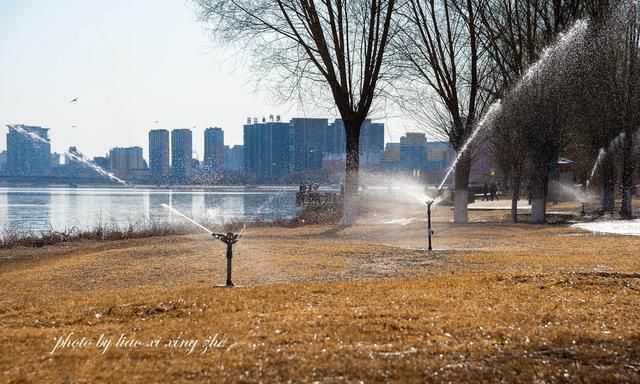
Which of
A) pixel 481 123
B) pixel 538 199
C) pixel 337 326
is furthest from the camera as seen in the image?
pixel 481 123

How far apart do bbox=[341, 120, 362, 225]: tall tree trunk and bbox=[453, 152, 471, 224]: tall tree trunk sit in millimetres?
4048

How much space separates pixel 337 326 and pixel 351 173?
19.8 metres

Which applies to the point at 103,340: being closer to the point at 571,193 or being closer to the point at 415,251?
the point at 415,251

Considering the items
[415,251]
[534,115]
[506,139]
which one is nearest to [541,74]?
[534,115]

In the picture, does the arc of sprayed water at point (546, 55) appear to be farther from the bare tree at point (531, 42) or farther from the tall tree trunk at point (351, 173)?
A: the tall tree trunk at point (351, 173)

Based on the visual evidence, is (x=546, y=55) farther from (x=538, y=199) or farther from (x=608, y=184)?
(x=608, y=184)

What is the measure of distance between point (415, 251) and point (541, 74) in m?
16.4

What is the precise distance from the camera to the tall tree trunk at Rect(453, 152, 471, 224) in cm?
2616

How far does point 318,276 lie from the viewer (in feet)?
32.1

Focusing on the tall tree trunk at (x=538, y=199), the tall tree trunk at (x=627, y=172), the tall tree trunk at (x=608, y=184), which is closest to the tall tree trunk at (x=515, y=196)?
the tall tree trunk at (x=538, y=199)

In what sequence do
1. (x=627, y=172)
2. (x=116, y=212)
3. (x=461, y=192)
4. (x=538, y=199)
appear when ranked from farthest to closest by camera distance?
1. (x=116, y=212)
2. (x=627, y=172)
3. (x=461, y=192)
4. (x=538, y=199)

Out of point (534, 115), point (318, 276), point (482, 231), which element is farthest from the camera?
point (534, 115)

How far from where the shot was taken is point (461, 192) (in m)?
26.6

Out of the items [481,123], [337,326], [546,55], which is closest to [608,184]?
[481,123]
